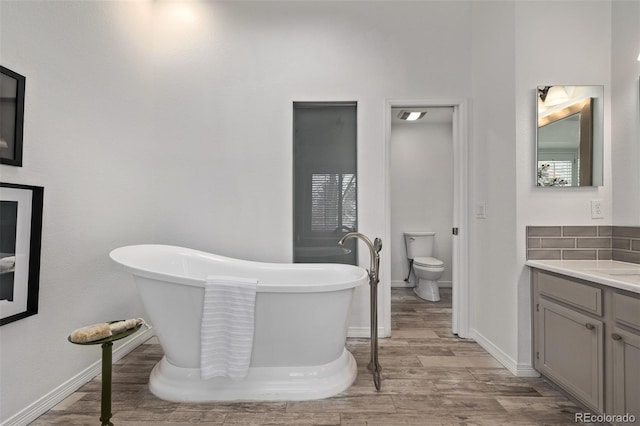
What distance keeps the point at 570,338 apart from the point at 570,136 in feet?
4.14

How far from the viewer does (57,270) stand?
5.89ft

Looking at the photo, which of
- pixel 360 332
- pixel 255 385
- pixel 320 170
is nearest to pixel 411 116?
pixel 320 170

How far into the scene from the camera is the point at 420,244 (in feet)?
13.8

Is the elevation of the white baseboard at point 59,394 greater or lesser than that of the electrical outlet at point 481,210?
lesser

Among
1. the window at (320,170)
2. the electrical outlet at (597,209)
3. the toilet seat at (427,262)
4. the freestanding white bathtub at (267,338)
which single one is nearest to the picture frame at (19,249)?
the freestanding white bathtub at (267,338)

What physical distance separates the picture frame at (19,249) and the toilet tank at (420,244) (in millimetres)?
3775

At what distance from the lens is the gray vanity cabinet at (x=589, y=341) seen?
1380 millimetres

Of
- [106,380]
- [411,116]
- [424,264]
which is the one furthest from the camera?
[411,116]

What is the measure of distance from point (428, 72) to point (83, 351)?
332 cm

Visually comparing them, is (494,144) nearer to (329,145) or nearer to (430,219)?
(329,145)

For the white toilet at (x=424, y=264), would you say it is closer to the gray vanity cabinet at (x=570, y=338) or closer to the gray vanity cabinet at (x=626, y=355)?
the gray vanity cabinet at (x=570, y=338)

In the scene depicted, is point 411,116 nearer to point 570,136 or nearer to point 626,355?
point 570,136

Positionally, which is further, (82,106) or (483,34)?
(483,34)

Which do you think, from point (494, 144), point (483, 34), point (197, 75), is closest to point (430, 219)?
point (494, 144)
